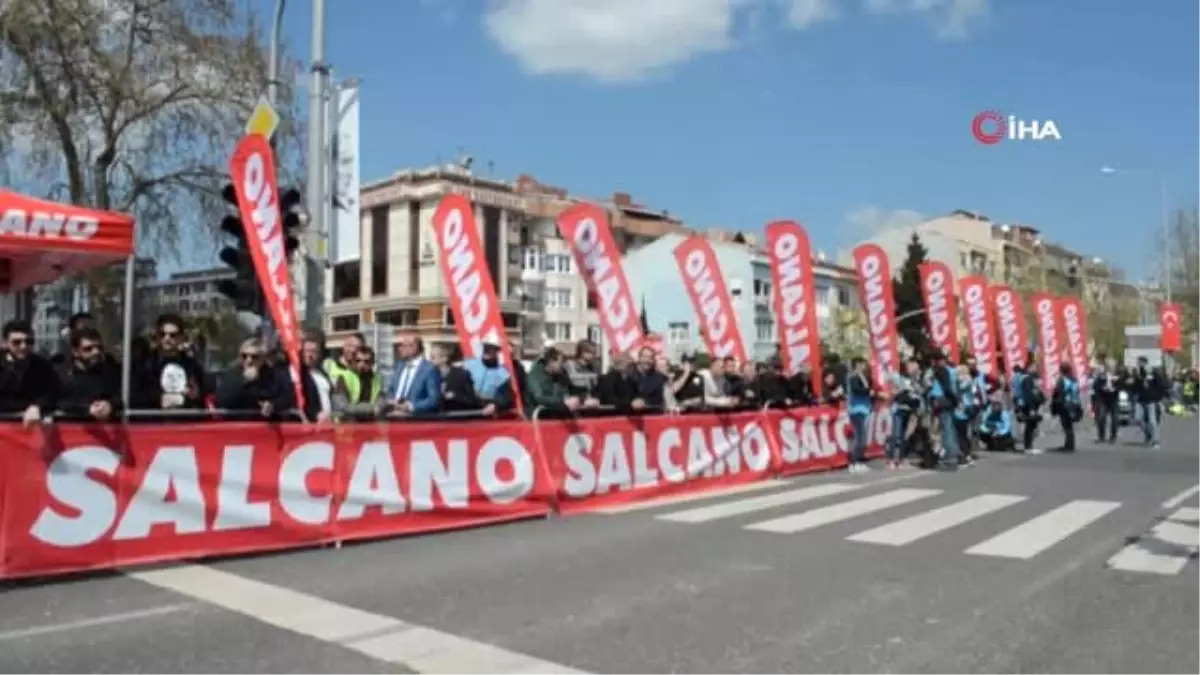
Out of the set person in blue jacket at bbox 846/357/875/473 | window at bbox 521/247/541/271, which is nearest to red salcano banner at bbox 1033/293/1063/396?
person in blue jacket at bbox 846/357/875/473

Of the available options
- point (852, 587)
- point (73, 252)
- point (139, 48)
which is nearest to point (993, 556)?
point (852, 587)

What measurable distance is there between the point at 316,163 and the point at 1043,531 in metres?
9.80

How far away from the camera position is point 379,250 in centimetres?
9406

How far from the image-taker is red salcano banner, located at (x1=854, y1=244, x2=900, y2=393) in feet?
67.7

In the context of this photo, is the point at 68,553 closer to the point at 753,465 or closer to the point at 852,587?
the point at 852,587

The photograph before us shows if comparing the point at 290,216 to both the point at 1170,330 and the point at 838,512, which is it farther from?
the point at 1170,330

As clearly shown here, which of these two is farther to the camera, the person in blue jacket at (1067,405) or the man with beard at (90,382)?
the person in blue jacket at (1067,405)

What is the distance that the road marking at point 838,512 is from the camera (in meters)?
10.7

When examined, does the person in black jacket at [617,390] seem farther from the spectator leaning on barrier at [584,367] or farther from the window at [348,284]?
the window at [348,284]

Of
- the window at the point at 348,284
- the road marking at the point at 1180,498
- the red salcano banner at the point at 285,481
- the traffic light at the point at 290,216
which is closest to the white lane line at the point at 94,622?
the red salcano banner at the point at 285,481

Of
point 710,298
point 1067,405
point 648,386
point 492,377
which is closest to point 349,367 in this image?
point 492,377

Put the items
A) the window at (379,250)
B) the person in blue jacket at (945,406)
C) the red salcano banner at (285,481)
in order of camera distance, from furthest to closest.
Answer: the window at (379,250)
the person in blue jacket at (945,406)
the red salcano banner at (285,481)

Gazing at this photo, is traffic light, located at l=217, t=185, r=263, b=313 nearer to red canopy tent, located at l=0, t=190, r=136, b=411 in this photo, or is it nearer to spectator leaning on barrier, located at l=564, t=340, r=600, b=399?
red canopy tent, located at l=0, t=190, r=136, b=411

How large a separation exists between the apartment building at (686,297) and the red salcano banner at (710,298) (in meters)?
68.9
